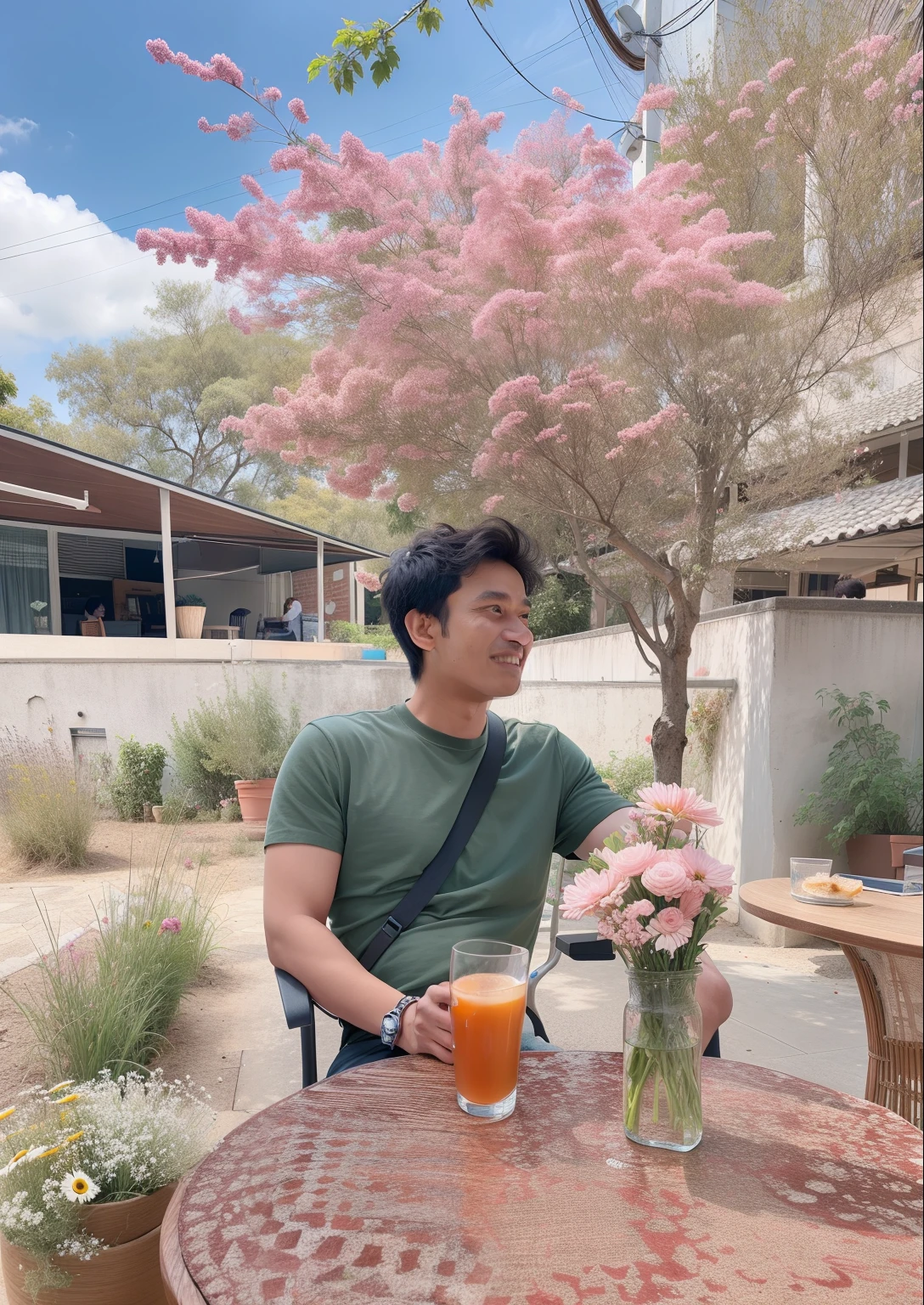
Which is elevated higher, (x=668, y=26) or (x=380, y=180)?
(x=668, y=26)

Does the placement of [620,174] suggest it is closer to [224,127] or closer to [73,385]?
[224,127]

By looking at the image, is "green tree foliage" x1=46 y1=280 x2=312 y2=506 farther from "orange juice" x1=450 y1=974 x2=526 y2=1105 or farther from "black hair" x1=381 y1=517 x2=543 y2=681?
"orange juice" x1=450 y1=974 x2=526 y2=1105

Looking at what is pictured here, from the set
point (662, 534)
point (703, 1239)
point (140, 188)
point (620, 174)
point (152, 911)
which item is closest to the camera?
point (703, 1239)

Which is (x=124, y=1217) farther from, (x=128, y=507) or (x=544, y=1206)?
(x=128, y=507)

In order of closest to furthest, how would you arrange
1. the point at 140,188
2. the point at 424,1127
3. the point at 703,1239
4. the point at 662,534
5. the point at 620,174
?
the point at 703,1239 → the point at 424,1127 → the point at 620,174 → the point at 662,534 → the point at 140,188

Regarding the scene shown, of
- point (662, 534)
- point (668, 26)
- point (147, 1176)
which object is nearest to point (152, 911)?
point (147, 1176)

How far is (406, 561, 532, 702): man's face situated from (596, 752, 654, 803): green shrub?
360 cm

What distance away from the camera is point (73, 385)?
73.7 feet

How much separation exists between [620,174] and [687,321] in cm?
63

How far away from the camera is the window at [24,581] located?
10.1 m

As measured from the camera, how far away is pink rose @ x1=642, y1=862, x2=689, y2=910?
2.13 ft

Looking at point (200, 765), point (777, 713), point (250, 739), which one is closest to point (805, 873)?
point (777, 713)

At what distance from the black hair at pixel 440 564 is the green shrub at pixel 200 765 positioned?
592cm

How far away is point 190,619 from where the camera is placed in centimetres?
1019
